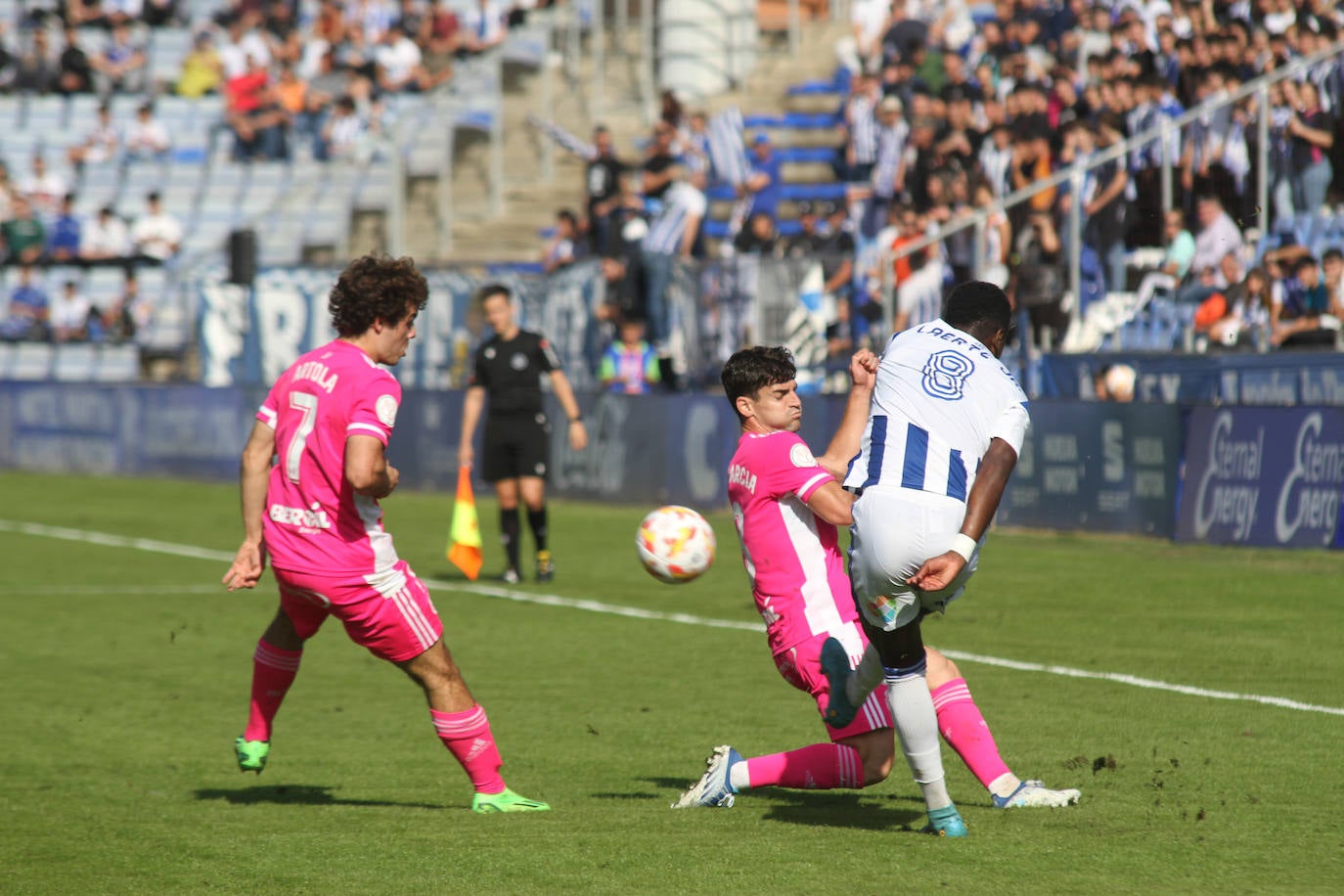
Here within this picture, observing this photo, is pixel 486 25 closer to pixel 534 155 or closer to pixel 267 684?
pixel 534 155

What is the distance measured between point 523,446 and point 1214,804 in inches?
349

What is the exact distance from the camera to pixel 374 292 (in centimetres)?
689

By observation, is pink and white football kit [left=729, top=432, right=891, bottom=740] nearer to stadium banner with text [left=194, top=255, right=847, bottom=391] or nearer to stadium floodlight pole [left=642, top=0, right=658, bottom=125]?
stadium banner with text [left=194, top=255, right=847, bottom=391]

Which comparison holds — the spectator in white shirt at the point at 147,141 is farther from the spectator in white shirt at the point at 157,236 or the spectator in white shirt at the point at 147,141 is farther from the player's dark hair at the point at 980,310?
the player's dark hair at the point at 980,310

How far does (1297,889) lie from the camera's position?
18.1 ft

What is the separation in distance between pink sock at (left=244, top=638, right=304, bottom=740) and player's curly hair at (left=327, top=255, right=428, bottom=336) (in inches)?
52.8

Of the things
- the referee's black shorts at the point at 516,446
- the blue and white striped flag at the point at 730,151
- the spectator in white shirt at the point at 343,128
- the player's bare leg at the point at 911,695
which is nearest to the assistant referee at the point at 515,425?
→ the referee's black shorts at the point at 516,446

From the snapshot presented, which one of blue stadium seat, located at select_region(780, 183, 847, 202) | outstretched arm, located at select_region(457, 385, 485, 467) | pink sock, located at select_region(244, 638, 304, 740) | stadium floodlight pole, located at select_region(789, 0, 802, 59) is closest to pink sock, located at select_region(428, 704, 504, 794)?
pink sock, located at select_region(244, 638, 304, 740)

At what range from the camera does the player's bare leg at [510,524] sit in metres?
15.0

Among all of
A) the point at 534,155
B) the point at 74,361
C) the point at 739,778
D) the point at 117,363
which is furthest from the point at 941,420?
the point at 534,155

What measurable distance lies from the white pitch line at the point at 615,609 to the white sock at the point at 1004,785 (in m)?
2.75

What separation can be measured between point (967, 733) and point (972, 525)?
1137 mm

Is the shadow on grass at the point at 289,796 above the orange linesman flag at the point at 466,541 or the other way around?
the other way around

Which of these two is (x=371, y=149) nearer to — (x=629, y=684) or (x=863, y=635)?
(x=629, y=684)
